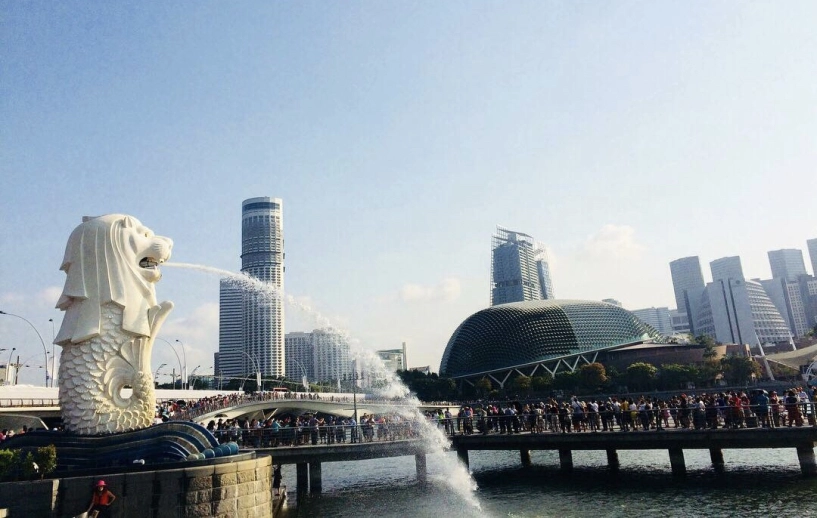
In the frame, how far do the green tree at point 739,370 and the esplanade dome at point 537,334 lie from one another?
108 feet

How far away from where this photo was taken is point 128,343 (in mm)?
17266

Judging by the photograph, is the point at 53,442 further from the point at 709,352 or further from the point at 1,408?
the point at 709,352

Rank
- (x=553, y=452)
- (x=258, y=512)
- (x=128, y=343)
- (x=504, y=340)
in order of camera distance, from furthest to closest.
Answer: (x=504, y=340)
(x=553, y=452)
(x=128, y=343)
(x=258, y=512)

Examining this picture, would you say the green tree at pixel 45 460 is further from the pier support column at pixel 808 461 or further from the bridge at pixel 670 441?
the pier support column at pixel 808 461

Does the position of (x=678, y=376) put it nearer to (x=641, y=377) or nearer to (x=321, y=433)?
(x=641, y=377)

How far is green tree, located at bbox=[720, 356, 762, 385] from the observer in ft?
241

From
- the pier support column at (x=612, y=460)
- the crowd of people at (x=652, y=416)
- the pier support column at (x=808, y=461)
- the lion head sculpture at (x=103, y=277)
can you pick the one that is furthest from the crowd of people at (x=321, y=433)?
the pier support column at (x=808, y=461)

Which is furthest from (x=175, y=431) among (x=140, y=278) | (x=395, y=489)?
(x=395, y=489)

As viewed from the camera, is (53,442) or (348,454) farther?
(348,454)

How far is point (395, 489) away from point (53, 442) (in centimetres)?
1457

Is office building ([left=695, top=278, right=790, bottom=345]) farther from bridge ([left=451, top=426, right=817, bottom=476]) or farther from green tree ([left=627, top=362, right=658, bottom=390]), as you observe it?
bridge ([left=451, top=426, right=817, bottom=476])

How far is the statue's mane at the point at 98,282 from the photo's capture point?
55.3 feet

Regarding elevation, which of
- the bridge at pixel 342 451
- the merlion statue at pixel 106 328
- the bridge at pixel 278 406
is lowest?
the bridge at pixel 342 451

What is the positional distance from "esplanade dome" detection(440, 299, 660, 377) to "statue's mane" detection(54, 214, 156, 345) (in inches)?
3691
